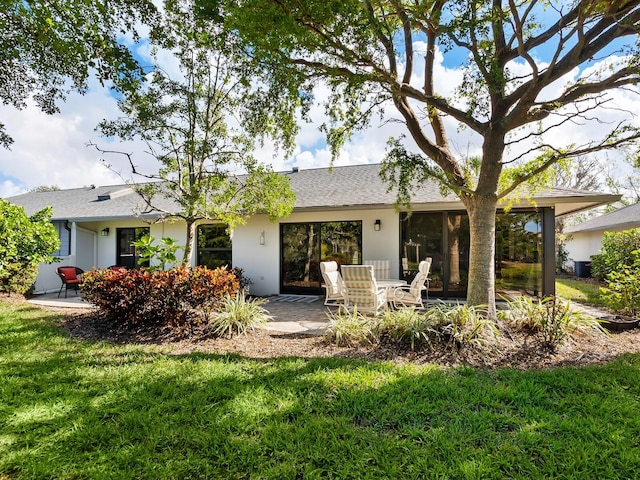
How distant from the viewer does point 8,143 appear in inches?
210

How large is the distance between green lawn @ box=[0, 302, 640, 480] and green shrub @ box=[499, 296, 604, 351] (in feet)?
2.44

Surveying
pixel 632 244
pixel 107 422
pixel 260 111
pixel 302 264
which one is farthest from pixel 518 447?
pixel 632 244

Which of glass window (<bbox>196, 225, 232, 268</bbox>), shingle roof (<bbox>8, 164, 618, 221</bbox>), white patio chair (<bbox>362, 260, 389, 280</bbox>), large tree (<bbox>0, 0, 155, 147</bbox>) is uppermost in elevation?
large tree (<bbox>0, 0, 155, 147</bbox>)

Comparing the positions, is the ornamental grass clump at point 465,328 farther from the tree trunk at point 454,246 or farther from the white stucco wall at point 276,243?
the white stucco wall at point 276,243

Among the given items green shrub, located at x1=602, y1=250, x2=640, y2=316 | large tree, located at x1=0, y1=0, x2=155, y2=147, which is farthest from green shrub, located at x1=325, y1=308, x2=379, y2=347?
green shrub, located at x1=602, y1=250, x2=640, y2=316

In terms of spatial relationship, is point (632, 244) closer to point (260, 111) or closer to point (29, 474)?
point (260, 111)

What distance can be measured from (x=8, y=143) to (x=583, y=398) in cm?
847

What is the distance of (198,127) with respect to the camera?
7555 millimetres

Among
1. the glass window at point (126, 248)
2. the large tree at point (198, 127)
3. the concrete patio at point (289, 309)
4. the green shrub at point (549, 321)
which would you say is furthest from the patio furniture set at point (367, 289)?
the glass window at point (126, 248)

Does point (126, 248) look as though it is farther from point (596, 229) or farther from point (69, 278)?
point (596, 229)

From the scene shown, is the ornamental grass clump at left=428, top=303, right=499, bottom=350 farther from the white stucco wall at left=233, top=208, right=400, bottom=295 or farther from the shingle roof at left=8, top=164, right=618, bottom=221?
the white stucco wall at left=233, top=208, right=400, bottom=295

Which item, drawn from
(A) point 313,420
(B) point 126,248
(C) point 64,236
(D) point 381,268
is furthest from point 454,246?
(C) point 64,236

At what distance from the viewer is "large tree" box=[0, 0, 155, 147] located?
14.5 ft

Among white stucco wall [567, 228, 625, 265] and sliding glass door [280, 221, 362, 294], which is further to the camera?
white stucco wall [567, 228, 625, 265]
